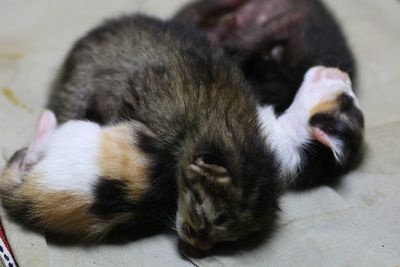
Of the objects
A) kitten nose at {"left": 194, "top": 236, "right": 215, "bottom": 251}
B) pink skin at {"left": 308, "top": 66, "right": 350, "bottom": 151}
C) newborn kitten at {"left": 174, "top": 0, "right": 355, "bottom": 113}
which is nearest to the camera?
kitten nose at {"left": 194, "top": 236, "right": 215, "bottom": 251}

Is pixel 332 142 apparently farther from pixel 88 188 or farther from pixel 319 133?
pixel 88 188

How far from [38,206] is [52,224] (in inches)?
3.0

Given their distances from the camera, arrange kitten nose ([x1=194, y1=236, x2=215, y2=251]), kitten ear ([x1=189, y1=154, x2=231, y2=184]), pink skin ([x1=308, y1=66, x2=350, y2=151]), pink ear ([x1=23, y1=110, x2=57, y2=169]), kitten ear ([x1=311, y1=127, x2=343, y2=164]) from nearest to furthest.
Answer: kitten ear ([x1=189, y1=154, x2=231, y2=184]), kitten nose ([x1=194, y1=236, x2=215, y2=251]), pink ear ([x1=23, y1=110, x2=57, y2=169]), kitten ear ([x1=311, y1=127, x2=343, y2=164]), pink skin ([x1=308, y1=66, x2=350, y2=151])

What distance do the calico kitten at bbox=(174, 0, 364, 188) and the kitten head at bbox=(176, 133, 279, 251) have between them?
39 cm

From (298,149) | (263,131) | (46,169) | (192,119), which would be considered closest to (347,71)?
(298,149)

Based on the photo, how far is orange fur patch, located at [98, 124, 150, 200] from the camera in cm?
201

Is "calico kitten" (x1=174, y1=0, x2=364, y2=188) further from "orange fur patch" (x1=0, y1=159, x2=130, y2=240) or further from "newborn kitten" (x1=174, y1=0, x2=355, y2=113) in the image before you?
"orange fur patch" (x1=0, y1=159, x2=130, y2=240)

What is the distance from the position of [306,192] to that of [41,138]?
1.04 meters

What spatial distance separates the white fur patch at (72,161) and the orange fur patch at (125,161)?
0.10ft

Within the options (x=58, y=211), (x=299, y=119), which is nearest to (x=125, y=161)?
(x=58, y=211)

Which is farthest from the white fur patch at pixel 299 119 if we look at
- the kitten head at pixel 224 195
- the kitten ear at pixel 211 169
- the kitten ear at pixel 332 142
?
the kitten ear at pixel 211 169

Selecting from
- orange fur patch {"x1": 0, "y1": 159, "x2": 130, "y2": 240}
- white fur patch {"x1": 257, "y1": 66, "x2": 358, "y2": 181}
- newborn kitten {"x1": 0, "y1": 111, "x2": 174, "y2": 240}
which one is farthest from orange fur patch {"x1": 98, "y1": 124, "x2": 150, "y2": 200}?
white fur patch {"x1": 257, "y1": 66, "x2": 358, "y2": 181}

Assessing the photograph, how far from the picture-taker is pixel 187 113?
2.12 metres

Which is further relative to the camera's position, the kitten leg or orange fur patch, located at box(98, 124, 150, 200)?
the kitten leg
